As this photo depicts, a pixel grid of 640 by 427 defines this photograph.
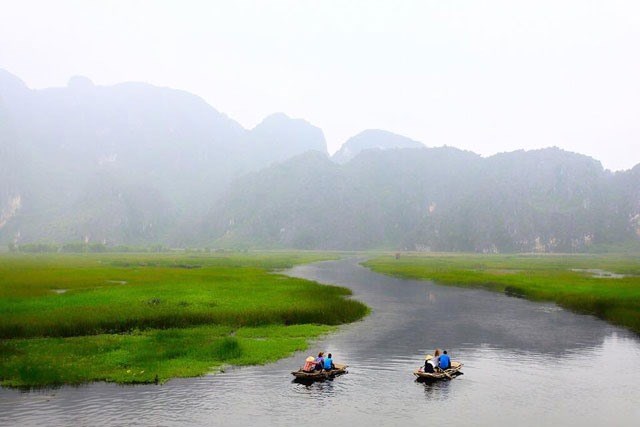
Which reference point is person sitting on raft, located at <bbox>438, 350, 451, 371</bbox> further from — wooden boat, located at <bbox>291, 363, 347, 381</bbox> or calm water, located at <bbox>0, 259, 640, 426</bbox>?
wooden boat, located at <bbox>291, 363, 347, 381</bbox>

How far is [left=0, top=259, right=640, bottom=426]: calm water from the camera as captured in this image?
2960 cm

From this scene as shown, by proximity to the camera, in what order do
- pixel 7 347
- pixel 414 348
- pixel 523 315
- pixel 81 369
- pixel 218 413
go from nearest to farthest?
pixel 218 413 → pixel 81 369 → pixel 7 347 → pixel 414 348 → pixel 523 315

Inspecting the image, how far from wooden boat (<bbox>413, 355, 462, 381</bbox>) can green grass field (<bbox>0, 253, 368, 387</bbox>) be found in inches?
499

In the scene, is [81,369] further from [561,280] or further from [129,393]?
[561,280]

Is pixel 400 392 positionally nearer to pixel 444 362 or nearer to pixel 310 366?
pixel 444 362

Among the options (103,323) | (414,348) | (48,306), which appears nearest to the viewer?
(414,348)

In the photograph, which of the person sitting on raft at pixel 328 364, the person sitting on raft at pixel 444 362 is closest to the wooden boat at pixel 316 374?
the person sitting on raft at pixel 328 364

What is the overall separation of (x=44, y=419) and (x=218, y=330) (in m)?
24.8

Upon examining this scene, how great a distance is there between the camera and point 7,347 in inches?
1652

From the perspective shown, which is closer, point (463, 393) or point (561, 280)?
point (463, 393)

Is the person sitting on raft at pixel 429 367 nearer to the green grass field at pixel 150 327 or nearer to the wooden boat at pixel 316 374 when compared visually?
the wooden boat at pixel 316 374

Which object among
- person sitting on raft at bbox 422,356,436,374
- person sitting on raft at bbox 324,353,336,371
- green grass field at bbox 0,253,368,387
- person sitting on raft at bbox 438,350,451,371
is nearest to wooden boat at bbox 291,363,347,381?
person sitting on raft at bbox 324,353,336,371

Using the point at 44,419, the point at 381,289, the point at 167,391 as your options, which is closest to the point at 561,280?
the point at 381,289

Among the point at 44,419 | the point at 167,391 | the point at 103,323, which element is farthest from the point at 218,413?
the point at 103,323
